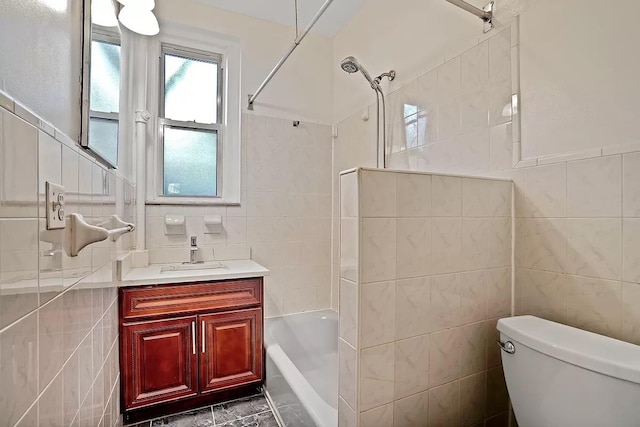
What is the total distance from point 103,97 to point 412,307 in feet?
4.48

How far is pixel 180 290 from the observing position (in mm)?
1711

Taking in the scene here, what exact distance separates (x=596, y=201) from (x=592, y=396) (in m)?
0.63

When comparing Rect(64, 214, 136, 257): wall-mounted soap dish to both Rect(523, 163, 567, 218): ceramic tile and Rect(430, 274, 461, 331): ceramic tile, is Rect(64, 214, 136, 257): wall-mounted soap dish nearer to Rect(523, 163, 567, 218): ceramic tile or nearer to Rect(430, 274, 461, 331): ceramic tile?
Rect(430, 274, 461, 331): ceramic tile

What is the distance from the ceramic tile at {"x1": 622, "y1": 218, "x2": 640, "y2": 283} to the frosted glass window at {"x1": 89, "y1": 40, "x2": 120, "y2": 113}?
1.75m

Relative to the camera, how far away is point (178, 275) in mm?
1714

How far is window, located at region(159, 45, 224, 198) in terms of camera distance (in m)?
2.21

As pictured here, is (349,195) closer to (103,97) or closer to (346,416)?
(346,416)

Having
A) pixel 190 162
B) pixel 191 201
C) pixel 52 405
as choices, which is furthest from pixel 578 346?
pixel 190 162

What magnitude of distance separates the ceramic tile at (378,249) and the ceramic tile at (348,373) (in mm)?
247

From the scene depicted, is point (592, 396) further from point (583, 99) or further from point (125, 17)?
point (125, 17)

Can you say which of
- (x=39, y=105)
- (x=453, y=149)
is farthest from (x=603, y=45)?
(x=39, y=105)

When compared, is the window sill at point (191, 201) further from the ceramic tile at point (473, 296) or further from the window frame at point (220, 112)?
the ceramic tile at point (473, 296)

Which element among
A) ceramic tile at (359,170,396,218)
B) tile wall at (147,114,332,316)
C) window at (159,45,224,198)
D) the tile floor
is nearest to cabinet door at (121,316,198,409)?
the tile floor

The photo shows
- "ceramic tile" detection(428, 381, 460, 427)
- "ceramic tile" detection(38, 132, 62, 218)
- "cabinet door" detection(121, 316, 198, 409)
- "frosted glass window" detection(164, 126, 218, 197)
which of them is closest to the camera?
"ceramic tile" detection(38, 132, 62, 218)
